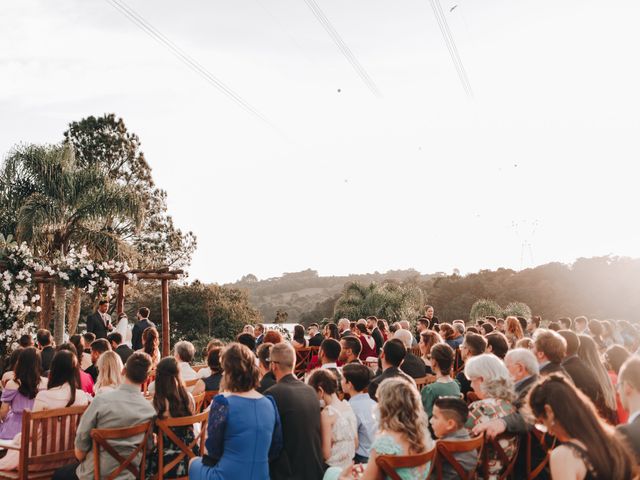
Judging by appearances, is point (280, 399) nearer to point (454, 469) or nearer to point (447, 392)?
point (454, 469)

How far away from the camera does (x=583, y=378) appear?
534 cm

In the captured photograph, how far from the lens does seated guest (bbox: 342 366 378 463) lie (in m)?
4.64

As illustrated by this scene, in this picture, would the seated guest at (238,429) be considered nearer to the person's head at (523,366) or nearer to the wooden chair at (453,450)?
the wooden chair at (453,450)

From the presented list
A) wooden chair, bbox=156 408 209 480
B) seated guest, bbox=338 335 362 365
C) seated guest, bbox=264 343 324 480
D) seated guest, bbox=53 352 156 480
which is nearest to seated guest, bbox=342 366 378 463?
seated guest, bbox=264 343 324 480

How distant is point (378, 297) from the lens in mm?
22031

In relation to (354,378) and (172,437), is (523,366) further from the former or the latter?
(172,437)

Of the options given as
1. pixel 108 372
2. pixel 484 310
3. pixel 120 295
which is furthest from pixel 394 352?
pixel 484 310

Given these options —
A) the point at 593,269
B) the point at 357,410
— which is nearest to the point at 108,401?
the point at 357,410

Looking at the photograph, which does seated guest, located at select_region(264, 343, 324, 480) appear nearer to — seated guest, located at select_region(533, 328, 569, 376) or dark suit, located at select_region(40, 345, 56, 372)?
seated guest, located at select_region(533, 328, 569, 376)

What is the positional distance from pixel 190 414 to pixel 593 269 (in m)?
33.4

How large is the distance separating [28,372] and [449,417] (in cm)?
409

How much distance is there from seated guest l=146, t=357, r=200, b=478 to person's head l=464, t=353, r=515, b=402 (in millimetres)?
2347

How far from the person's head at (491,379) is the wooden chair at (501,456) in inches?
13.1

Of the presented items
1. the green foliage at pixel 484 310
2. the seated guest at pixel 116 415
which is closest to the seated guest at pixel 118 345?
the seated guest at pixel 116 415
